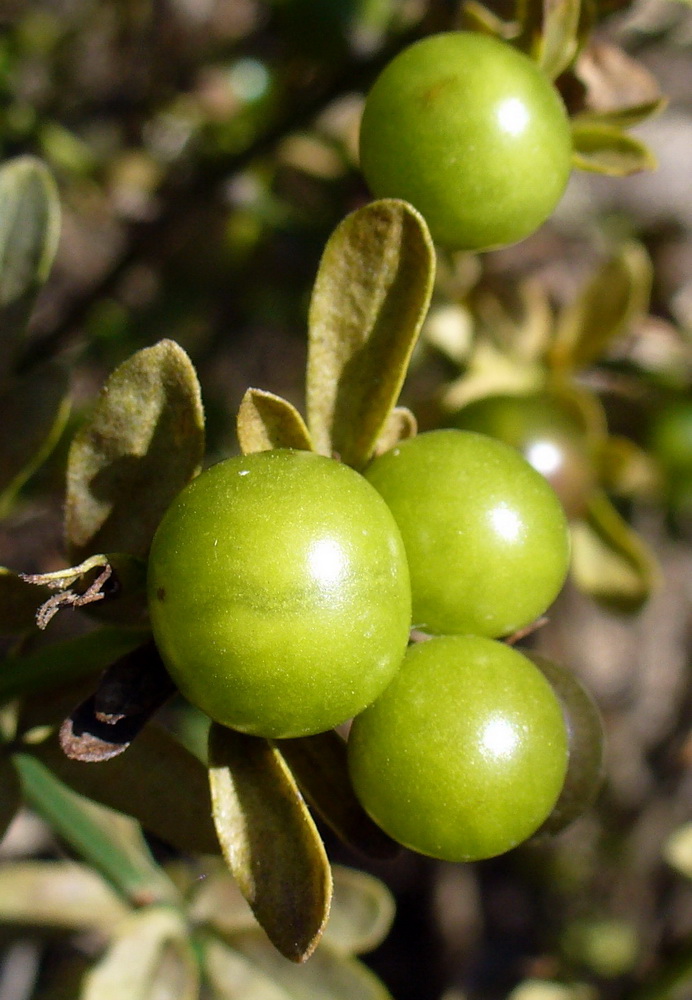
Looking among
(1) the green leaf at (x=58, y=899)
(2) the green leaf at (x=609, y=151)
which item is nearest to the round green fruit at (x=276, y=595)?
(2) the green leaf at (x=609, y=151)

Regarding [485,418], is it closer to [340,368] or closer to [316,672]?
[340,368]

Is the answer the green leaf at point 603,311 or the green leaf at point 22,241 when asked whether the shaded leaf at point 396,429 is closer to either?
the green leaf at point 22,241

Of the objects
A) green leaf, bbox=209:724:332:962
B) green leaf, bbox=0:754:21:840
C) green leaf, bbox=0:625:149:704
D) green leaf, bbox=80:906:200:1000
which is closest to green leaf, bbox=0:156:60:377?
green leaf, bbox=0:625:149:704

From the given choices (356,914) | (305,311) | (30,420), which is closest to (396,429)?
(30,420)

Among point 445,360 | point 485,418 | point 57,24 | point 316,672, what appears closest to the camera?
point 316,672

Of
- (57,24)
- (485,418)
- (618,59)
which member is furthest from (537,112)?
(57,24)

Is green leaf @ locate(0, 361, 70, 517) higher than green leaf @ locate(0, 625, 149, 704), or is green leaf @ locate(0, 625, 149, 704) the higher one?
green leaf @ locate(0, 361, 70, 517)

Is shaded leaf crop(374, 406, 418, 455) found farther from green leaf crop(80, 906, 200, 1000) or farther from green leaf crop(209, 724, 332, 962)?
green leaf crop(80, 906, 200, 1000)
